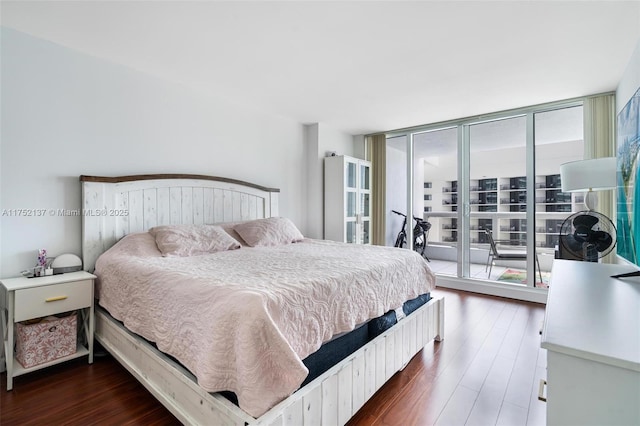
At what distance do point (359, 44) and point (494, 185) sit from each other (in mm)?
3092

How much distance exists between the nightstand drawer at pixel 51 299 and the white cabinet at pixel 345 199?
2969 mm

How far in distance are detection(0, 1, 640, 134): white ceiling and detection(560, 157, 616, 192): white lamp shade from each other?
902 millimetres

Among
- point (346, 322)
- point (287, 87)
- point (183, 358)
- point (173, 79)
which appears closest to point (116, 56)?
point (173, 79)

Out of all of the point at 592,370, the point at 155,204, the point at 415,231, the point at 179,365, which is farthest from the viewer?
the point at 415,231

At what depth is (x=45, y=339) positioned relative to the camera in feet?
6.55

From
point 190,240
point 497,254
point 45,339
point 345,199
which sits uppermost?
point 345,199

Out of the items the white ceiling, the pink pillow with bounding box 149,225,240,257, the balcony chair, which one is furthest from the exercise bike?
the pink pillow with bounding box 149,225,240,257

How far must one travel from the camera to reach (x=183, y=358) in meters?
1.39

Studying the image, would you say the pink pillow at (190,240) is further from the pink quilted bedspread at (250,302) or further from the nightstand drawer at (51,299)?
the nightstand drawer at (51,299)

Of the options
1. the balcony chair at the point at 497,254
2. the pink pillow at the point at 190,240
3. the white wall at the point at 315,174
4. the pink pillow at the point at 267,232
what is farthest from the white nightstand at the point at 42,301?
the balcony chair at the point at 497,254

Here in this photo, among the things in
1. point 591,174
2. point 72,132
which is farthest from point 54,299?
point 591,174

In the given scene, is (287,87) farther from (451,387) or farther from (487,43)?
(451,387)

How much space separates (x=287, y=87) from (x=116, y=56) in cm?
150

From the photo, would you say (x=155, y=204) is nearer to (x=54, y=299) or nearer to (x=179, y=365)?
(x=54, y=299)
